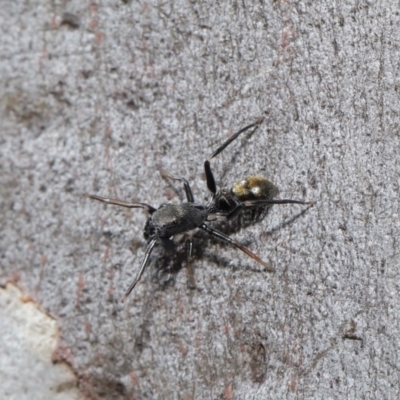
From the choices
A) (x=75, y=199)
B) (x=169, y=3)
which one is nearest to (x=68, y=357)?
(x=75, y=199)

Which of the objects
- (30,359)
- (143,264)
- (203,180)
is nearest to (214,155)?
(203,180)

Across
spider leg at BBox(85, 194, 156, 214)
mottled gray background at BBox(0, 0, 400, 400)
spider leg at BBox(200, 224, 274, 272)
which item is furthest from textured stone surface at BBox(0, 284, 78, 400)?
spider leg at BBox(200, 224, 274, 272)

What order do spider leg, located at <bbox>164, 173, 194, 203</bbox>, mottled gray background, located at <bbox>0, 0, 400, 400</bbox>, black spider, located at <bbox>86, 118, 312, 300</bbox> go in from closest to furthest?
mottled gray background, located at <bbox>0, 0, 400, 400</bbox> → black spider, located at <bbox>86, 118, 312, 300</bbox> → spider leg, located at <bbox>164, 173, 194, 203</bbox>

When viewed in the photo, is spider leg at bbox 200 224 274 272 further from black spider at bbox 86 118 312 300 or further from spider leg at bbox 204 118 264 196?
spider leg at bbox 204 118 264 196

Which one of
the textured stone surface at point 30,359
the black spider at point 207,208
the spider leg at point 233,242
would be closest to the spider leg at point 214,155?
the black spider at point 207,208

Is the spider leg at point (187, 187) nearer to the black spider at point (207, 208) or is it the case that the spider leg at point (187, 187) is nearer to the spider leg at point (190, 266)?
the black spider at point (207, 208)

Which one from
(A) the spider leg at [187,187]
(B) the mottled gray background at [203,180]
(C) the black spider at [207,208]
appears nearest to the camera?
(B) the mottled gray background at [203,180]

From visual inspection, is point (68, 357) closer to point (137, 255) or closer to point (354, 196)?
point (137, 255)

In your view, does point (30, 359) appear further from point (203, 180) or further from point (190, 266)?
point (203, 180)
